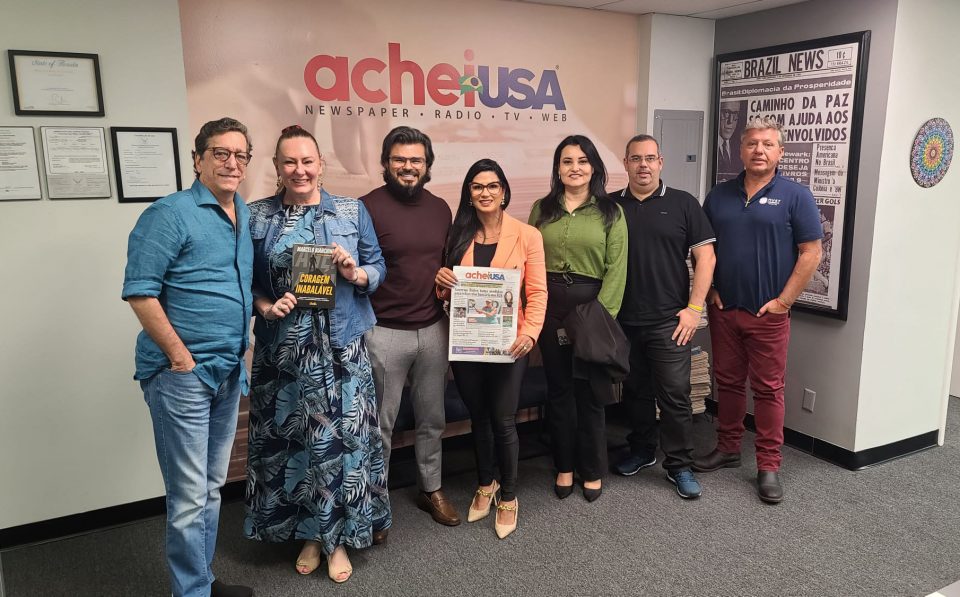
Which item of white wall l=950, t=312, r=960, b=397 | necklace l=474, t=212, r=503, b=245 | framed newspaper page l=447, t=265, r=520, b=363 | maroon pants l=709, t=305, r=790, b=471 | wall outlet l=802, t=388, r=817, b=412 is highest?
A: necklace l=474, t=212, r=503, b=245

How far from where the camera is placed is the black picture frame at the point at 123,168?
2.73 m

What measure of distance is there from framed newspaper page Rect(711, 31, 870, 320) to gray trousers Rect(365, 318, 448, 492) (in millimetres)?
2073

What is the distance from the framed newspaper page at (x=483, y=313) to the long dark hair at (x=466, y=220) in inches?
3.4

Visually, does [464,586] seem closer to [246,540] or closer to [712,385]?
[246,540]

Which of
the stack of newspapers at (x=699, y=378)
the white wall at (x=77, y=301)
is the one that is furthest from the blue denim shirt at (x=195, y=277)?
the stack of newspapers at (x=699, y=378)


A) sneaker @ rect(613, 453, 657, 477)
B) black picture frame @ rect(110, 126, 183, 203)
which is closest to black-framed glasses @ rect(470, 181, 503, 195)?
black picture frame @ rect(110, 126, 183, 203)

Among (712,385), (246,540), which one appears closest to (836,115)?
(712,385)

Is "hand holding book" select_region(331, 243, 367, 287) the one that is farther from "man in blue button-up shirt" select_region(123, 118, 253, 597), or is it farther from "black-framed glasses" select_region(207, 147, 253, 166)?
"black-framed glasses" select_region(207, 147, 253, 166)

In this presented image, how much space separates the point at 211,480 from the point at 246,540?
2.38 ft

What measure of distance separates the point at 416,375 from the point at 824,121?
8.06ft

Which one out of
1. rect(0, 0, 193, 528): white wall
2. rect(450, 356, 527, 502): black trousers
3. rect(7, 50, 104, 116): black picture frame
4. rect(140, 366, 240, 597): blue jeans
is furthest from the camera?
rect(450, 356, 527, 502): black trousers

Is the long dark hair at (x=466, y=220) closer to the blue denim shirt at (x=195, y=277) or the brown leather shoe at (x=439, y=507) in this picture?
the blue denim shirt at (x=195, y=277)

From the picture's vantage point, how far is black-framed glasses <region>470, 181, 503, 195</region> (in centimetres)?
271

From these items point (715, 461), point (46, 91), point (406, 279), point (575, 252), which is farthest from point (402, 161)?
point (715, 461)
